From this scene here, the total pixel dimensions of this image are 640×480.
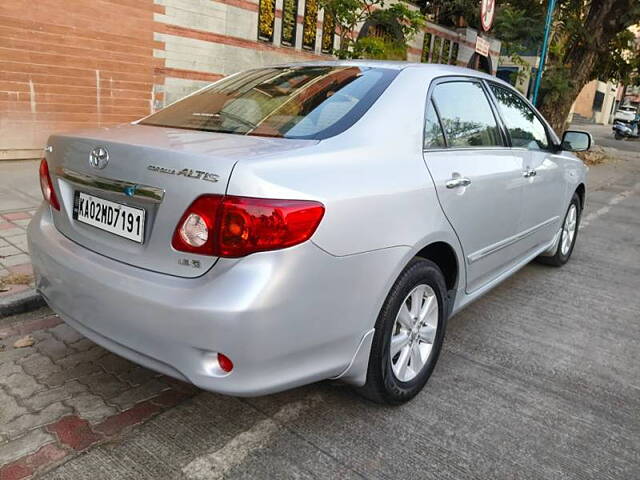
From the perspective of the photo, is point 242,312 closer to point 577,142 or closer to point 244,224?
point 244,224

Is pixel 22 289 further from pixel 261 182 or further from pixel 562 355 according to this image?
pixel 562 355

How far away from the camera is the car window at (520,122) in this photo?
3662mm

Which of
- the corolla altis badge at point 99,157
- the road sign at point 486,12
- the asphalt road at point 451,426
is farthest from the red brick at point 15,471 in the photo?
the road sign at point 486,12

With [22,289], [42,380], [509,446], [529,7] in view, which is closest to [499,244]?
[509,446]

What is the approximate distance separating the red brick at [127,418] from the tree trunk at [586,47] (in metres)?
14.1

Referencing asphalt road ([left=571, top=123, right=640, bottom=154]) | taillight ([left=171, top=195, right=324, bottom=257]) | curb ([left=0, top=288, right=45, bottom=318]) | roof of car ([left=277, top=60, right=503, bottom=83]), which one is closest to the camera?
taillight ([left=171, top=195, right=324, bottom=257])

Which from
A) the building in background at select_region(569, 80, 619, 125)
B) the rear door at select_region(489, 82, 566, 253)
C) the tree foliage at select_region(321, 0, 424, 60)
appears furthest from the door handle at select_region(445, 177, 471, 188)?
the building in background at select_region(569, 80, 619, 125)

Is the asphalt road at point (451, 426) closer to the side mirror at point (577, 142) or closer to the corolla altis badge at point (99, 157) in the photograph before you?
the corolla altis badge at point (99, 157)

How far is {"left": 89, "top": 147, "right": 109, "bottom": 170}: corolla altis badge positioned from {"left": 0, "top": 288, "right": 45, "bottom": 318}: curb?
Answer: 156 centimetres

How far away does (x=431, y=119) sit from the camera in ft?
9.12

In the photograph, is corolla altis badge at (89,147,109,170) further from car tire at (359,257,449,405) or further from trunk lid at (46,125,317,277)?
car tire at (359,257,449,405)

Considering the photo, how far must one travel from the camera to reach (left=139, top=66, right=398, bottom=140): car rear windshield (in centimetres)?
241

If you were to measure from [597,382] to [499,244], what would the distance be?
3.04 feet

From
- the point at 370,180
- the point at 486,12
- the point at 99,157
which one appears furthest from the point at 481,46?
the point at 99,157
